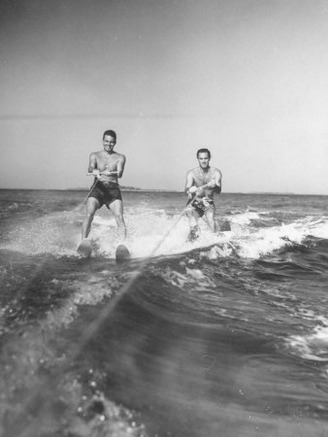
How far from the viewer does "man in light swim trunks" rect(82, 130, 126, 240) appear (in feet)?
21.3

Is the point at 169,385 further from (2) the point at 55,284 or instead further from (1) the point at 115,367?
(2) the point at 55,284

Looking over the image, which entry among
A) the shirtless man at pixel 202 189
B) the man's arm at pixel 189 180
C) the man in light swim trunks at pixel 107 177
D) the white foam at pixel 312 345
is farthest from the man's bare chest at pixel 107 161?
the white foam at pixel 312 345

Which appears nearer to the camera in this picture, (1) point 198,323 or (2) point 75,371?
(2) point 75,371

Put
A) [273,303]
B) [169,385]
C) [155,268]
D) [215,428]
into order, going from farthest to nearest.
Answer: [155,268] < [273,303] < [169,385] < [215,428]

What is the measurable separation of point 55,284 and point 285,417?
2408 millimetres

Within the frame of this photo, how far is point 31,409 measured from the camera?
1.62 m

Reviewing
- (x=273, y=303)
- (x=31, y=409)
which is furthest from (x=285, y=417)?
(x=273, y=303)

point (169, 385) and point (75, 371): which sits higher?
point (75, 371)

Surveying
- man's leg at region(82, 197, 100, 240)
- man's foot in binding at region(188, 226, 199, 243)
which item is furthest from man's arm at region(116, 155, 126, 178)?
man's foot in binding at region(188, 226, 199, 243)

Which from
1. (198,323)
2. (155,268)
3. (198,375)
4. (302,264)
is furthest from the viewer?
(302,264)

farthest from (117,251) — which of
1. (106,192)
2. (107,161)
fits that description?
(107,161)

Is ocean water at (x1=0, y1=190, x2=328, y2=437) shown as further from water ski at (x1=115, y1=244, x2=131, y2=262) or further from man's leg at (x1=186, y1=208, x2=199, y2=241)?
man's leg at (x1=186, y1=208, x2=199, y2=241)

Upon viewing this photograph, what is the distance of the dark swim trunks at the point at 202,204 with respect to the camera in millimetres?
7983

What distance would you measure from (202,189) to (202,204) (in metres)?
0.40
